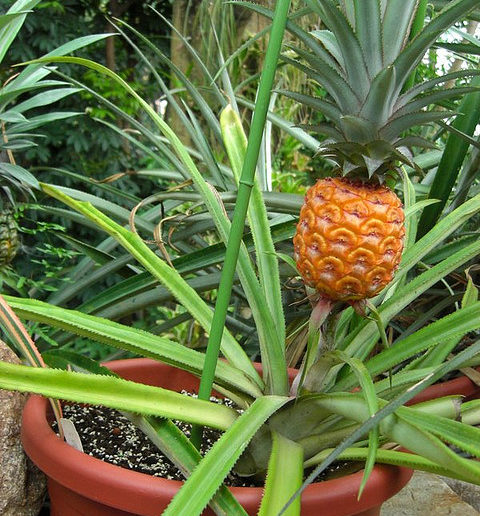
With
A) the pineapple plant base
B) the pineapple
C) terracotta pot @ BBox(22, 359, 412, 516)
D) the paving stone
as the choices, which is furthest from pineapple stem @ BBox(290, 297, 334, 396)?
the pineapple plant base

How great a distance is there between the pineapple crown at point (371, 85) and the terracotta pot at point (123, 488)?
31 cm

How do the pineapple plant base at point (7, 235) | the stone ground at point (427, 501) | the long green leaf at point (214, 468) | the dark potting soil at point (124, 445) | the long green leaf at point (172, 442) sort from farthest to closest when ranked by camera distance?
the pineapple plant base at point (7, 235) → the stone ground at point (427, 501) → the dark potting soil at point (124, 445) → the long green leaf at point (172, 442) → the long green leaf at point (214, 468)

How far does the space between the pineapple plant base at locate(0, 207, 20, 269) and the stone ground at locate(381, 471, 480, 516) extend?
2.65ft

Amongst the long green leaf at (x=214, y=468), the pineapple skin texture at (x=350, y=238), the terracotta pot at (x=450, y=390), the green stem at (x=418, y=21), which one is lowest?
the terracotta pot at (x=450, y=390)

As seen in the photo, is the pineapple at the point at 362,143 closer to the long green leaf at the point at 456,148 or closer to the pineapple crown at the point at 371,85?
the pineapple crown at the point at 371,85

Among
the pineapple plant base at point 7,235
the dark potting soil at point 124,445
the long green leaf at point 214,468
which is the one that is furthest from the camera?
the pineapple plant base at point 7,235

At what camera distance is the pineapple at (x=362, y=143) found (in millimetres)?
Result: 636

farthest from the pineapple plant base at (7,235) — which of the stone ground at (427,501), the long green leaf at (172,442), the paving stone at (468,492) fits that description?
the paving stone at (468,492)

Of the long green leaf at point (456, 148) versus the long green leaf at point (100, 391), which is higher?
the long green leaf at point (456, 148)

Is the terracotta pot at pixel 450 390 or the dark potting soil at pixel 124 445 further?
the terracotta pot at pixel 450 390

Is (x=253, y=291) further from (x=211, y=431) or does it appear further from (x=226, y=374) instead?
(x=211, y=431)

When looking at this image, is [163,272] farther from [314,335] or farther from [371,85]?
[371,85]

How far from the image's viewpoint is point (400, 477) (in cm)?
72

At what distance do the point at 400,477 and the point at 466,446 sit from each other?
185 mm
